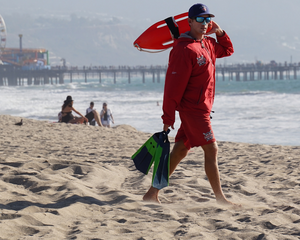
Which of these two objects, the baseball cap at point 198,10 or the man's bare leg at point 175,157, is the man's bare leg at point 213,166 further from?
the baseball cap at point 198,10

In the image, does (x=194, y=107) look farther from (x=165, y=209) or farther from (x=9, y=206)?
(x=9, y=206)

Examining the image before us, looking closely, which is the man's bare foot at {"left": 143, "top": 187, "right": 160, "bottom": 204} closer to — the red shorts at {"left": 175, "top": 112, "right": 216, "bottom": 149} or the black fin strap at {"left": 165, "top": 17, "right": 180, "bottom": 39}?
the red shorts at {"left": 175, "top": 112, "right": 216, "bottom": 149}

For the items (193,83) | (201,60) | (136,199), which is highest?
(201,60)

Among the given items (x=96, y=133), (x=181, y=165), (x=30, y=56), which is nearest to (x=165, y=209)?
(x=181, y=165)

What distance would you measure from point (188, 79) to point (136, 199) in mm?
1021

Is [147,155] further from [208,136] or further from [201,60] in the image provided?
[201,60]

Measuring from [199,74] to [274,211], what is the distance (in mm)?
1080

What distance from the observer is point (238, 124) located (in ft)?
44.1

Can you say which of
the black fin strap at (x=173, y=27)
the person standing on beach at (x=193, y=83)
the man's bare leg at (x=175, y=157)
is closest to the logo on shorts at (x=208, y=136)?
the person standing on beach at (x=193, y=83)

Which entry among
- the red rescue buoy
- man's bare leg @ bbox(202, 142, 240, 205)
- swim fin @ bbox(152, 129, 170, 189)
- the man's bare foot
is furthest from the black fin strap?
the man's bare foot

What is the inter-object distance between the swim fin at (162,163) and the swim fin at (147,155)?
0.15 feet

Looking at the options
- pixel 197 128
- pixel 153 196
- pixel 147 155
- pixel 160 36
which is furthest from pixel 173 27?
pixel 153 196

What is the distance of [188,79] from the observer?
2775mm

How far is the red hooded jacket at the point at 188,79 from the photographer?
275cm
